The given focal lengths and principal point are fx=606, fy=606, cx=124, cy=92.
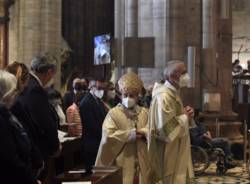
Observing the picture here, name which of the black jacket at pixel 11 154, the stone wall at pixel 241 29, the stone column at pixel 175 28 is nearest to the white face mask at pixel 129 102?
the black jacket at pixel 11 154

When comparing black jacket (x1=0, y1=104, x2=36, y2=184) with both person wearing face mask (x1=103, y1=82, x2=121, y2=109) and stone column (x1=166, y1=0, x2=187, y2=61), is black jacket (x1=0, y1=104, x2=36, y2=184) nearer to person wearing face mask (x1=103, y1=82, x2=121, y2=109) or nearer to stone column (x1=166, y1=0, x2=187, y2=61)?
person wearing face mask (x1=103, y1=82, x2=121, y2=109)

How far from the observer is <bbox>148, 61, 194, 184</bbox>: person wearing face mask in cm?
635

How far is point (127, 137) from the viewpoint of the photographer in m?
6.22

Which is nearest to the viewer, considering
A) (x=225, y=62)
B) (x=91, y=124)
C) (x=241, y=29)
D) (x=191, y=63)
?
(x=91, y=124)

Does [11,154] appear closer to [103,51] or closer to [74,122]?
[74,122]

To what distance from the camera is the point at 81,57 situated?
22.8 metres

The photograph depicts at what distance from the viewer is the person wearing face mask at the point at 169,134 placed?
20.8 ft

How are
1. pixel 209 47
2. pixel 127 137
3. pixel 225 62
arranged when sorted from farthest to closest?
pixel 225 62
pixel 209 47
pixel 127 137

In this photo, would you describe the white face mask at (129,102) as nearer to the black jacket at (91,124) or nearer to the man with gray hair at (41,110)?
the black jacket at (91,124)

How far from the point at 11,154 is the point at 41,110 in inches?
56.0

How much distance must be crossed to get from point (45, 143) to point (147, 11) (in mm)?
7728

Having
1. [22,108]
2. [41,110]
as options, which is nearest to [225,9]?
[41,110]

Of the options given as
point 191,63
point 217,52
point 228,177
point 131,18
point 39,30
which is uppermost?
point 131,18

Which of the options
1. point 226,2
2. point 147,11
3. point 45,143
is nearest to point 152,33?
point 147,11
